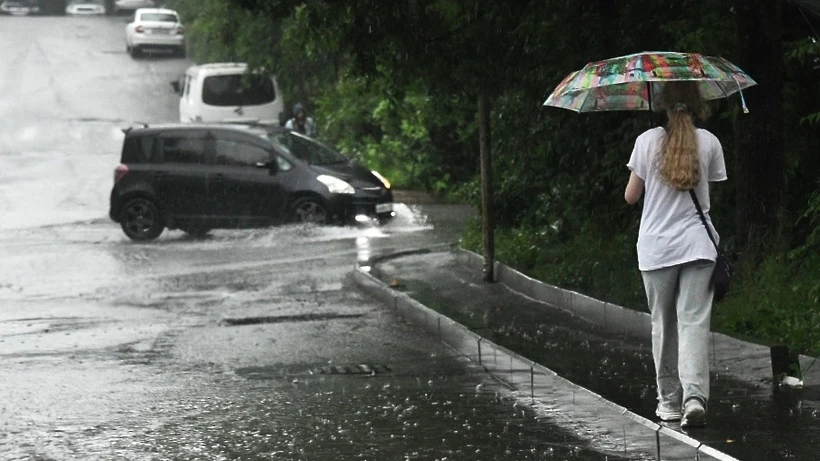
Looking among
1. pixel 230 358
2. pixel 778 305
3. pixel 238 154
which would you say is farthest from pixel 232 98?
pixel 778 305

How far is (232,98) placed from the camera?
35219 millimetres

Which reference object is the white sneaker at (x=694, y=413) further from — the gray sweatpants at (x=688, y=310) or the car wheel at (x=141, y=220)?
the car wheel at (x=141, y=220)

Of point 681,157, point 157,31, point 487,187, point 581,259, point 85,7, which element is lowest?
point 581,259

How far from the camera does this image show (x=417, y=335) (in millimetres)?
12609

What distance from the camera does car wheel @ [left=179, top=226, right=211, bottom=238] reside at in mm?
23328

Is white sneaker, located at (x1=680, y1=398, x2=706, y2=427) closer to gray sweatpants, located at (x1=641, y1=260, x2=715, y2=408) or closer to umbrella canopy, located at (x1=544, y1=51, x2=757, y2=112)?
gray sweatpants, located at (x1=641, y1=260, x2=715, y2=408)

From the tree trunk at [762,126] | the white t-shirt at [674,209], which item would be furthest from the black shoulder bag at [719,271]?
the tree trunk at [762,126]

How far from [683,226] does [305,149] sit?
16157 millimetres

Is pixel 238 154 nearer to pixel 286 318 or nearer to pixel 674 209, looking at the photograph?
pixel 286 318

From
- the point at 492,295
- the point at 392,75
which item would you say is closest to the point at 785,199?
the point at 492,295

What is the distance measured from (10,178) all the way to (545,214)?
1849 cm

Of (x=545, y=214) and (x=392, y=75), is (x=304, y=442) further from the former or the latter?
(x=545, y=214)

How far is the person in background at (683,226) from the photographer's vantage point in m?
7.80

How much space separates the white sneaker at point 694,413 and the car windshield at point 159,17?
→ 4784 cm
